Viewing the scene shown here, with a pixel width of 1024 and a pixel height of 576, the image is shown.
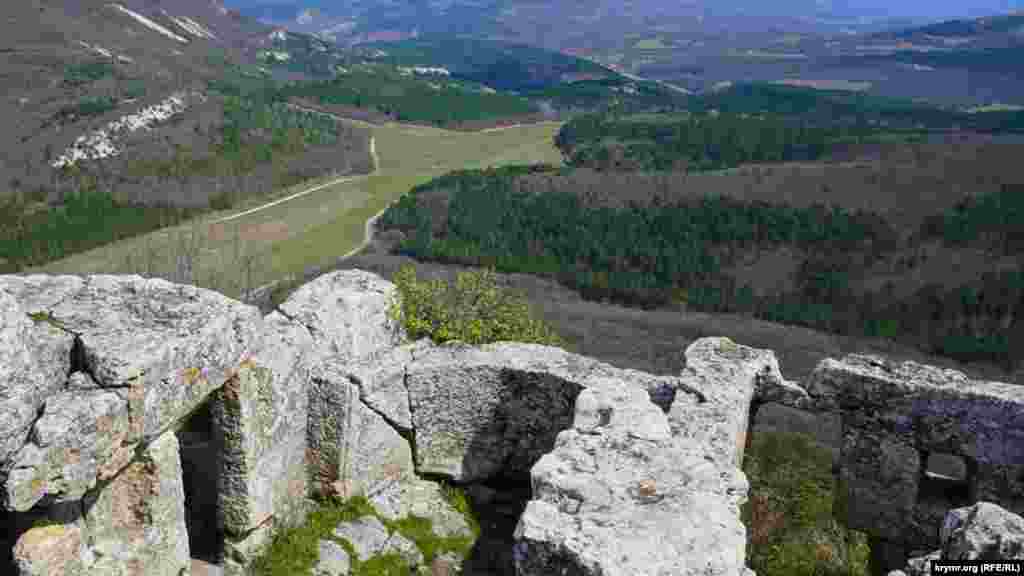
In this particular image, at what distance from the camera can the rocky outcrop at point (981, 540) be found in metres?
11.0

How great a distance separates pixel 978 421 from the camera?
15.0 meters

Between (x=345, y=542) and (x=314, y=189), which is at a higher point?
(x=345, y=542)

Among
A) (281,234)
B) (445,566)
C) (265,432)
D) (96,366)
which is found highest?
(96,366)

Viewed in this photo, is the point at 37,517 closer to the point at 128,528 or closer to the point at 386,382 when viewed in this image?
the point at 128,528

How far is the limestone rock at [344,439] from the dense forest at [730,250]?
129ft

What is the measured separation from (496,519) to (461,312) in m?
4.99

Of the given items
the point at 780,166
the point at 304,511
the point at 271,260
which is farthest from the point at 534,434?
the point at 780,166

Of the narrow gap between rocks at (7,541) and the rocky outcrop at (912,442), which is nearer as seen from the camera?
the narrow gap between rocks at (7,541)

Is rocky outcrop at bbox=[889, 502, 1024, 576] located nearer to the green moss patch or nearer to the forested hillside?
the green moss patch

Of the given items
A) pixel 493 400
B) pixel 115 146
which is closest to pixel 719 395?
pixel 493 400

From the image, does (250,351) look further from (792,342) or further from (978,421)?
(792,342)

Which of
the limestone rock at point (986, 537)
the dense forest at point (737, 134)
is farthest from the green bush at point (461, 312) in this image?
the dense forest at point (737, 134)

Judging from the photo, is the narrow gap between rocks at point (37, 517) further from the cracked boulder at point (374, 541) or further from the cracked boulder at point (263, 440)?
the cracked boulder at point (374, 541)

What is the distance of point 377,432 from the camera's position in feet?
50.3
